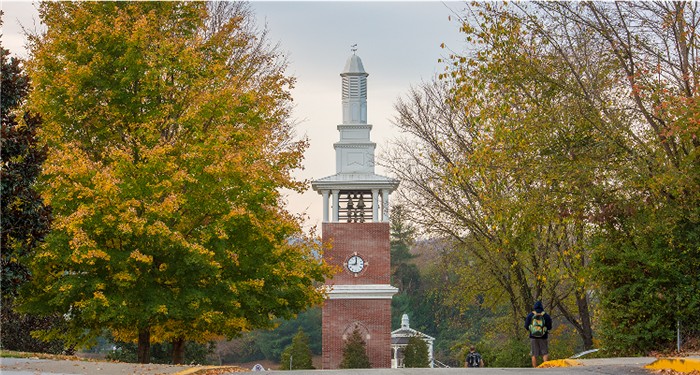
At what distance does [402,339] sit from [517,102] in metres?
48.7

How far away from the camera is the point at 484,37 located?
22.1 m

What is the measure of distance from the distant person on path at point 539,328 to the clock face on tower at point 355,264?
2872cm

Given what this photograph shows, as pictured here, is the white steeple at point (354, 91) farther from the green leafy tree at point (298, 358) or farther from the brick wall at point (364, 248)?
the green leafy tree at point (298, 358)

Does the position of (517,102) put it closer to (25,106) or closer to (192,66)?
(192,66)

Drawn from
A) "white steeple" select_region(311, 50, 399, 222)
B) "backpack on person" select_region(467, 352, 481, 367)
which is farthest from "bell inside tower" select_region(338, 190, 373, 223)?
"backpack on person" select_region(467, 352, 481, 367)

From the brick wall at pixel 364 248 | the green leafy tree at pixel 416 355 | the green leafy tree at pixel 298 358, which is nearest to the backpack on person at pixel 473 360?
the brick wall at pixel 364 248

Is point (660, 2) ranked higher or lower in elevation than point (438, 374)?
higher

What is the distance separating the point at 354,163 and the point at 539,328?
29.6 m

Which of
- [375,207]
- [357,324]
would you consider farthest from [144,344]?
[375,207]

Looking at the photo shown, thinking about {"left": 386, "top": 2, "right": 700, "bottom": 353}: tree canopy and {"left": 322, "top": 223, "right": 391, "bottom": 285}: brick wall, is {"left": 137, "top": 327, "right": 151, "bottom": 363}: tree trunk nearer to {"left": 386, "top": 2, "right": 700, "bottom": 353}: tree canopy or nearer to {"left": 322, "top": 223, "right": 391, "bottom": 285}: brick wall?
{"left": 386, "top": 2, "right": 700, "bottom": 353}: tree canopy

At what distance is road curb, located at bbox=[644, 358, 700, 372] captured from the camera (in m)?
14.7

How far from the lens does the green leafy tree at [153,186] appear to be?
2205 cm

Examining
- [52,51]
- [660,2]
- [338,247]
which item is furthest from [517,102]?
[338,247]

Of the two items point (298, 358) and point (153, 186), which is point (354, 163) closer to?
point (298, 358)
